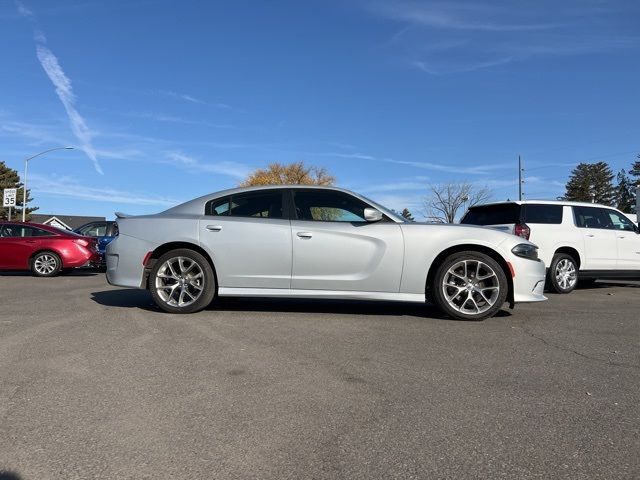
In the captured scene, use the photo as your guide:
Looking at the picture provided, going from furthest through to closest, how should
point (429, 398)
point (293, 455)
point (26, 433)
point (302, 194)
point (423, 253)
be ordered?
point (302, 194) < point (423, 253) < point (429, 398) < point (26, 433) < point (293, 455)

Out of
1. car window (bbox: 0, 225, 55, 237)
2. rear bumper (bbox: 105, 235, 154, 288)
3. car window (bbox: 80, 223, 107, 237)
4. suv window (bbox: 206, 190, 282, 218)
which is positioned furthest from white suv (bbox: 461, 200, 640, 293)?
car window (bbox: 80, 223, 107, 237)

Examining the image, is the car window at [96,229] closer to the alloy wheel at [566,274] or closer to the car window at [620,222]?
the alloy wheel at [566,274]

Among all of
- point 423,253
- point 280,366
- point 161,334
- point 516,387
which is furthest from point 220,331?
point 516,387

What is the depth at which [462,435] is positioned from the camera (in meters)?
2.83

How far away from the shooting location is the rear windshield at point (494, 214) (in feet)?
31.9

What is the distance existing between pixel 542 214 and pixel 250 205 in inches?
234

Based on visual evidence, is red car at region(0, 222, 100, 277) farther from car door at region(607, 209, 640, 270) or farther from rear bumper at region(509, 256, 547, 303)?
car door at region(607, 209, 640, 270)

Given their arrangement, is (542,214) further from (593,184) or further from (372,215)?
(593,184)

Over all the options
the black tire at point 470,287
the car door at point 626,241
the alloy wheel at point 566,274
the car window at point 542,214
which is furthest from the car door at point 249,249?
the car door at point 626,241

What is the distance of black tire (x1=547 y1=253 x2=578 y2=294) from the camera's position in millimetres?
9654

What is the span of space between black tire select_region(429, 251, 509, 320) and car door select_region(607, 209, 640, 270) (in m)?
5.34

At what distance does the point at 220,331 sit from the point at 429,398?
2625 millimetres

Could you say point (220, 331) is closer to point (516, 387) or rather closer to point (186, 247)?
point (186, 247)

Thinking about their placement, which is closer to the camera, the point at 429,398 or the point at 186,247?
the point at 429,398
